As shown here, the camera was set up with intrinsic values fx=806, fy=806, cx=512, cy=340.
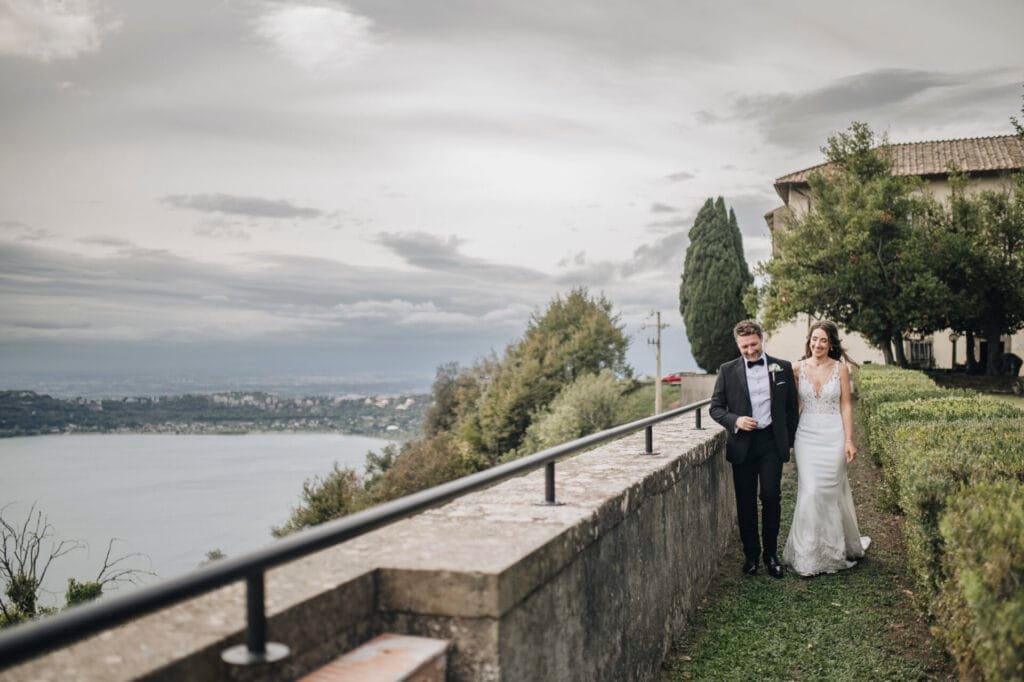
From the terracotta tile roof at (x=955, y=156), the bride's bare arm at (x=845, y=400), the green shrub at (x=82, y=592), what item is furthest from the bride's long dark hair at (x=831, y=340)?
the terracotta tile roof at (x=955, y=156)

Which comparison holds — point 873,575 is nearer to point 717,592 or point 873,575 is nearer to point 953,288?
point 717,592

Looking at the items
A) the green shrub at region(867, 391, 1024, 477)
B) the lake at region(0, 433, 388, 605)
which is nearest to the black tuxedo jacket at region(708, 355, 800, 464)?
the green shrub at region(867, 391, 1024, 477)

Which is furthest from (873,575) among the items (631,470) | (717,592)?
(631,470)

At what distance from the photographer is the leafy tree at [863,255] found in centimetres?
2822

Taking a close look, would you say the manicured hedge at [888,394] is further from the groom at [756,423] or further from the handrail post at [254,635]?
the handrail post at [254,635]

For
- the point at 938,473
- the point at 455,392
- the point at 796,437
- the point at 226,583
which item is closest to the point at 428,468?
the point at 455,392

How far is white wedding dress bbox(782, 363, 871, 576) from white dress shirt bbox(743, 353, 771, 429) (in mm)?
376

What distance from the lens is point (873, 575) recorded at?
6.50 meters

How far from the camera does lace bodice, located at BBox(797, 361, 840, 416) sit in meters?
6.44

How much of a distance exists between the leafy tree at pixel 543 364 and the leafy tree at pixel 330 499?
8.84 meters

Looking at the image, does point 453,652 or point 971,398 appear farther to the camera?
point 971,398

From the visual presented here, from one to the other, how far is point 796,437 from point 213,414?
5262 inches

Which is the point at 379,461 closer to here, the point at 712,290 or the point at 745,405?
the point at 712,290

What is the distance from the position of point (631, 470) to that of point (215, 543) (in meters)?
78.3
